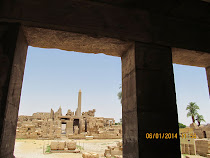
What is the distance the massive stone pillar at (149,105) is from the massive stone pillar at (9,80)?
1682mm

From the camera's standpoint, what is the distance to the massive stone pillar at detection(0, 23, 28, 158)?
204cm

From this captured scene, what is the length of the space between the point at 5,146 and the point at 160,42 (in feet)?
8.93

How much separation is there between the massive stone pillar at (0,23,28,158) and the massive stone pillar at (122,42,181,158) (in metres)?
1.68

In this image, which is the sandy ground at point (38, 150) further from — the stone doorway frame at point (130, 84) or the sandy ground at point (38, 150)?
the stone doorway frame at point (130, 84)

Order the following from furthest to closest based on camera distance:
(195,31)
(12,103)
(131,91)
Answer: (195,31)
(131,91)
(12,103)

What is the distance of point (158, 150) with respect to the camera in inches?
93.4

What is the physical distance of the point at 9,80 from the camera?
83.9 inches

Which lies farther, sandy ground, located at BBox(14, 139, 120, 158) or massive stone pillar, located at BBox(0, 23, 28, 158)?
sandy ground, located at BBox(14, 139, 120, 158)

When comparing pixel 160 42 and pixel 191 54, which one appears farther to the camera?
pixel 191 54

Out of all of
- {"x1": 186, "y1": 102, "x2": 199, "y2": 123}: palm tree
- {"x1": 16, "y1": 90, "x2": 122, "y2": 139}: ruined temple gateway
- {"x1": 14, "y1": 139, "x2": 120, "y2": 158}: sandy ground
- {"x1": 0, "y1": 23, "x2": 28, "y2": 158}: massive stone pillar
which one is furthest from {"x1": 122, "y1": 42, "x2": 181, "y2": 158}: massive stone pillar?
{"x1": 186, "y1": 102, "x2": 199, "y2": 123}: palm tree

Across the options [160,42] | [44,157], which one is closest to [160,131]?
[160,42]

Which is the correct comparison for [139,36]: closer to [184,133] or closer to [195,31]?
[195,31]
